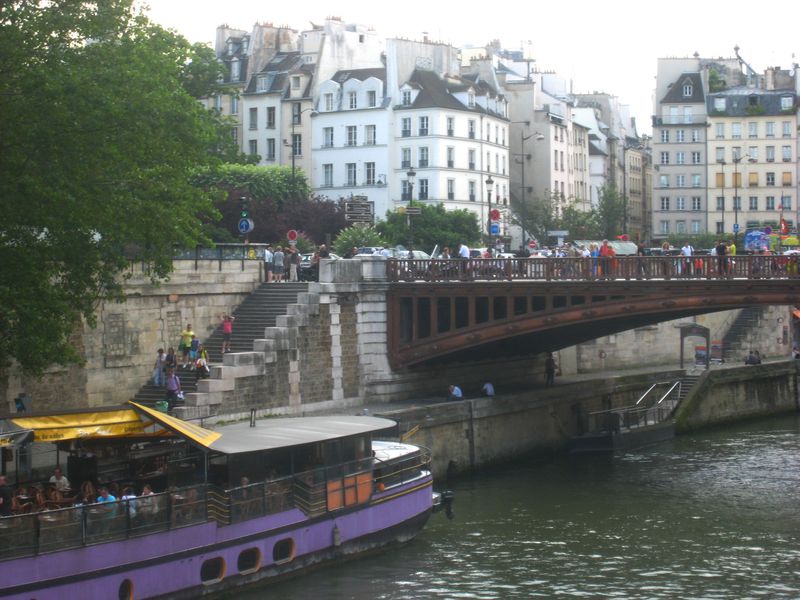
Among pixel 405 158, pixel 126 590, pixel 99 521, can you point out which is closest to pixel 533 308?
pixel 126 590

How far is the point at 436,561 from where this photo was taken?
1283 inches

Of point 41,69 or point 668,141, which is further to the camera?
point 668,141

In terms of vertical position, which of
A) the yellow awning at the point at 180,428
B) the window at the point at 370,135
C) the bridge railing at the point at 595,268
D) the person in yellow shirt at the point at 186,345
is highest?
the window at the point at 370,135

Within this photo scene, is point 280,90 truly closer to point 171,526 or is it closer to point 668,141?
point 668,141

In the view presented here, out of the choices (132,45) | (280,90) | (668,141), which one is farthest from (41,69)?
(668,141)

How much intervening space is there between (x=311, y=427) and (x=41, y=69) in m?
9.48

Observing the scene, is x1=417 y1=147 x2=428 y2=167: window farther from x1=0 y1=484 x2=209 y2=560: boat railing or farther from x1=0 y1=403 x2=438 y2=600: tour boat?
x1=0 y1=484 x2=209 y2=560: boat railing

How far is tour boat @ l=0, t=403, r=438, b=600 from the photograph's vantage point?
84.7ft

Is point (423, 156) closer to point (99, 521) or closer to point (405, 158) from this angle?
point (405, 158)

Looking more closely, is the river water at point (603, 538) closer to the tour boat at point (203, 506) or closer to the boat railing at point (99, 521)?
the tour boat at point (203, 506)

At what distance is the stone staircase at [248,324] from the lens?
137ft

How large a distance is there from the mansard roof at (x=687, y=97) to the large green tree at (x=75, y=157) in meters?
85.1

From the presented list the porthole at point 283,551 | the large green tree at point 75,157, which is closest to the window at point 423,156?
the large green tree at point 75,157

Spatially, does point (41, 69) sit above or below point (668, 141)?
below
